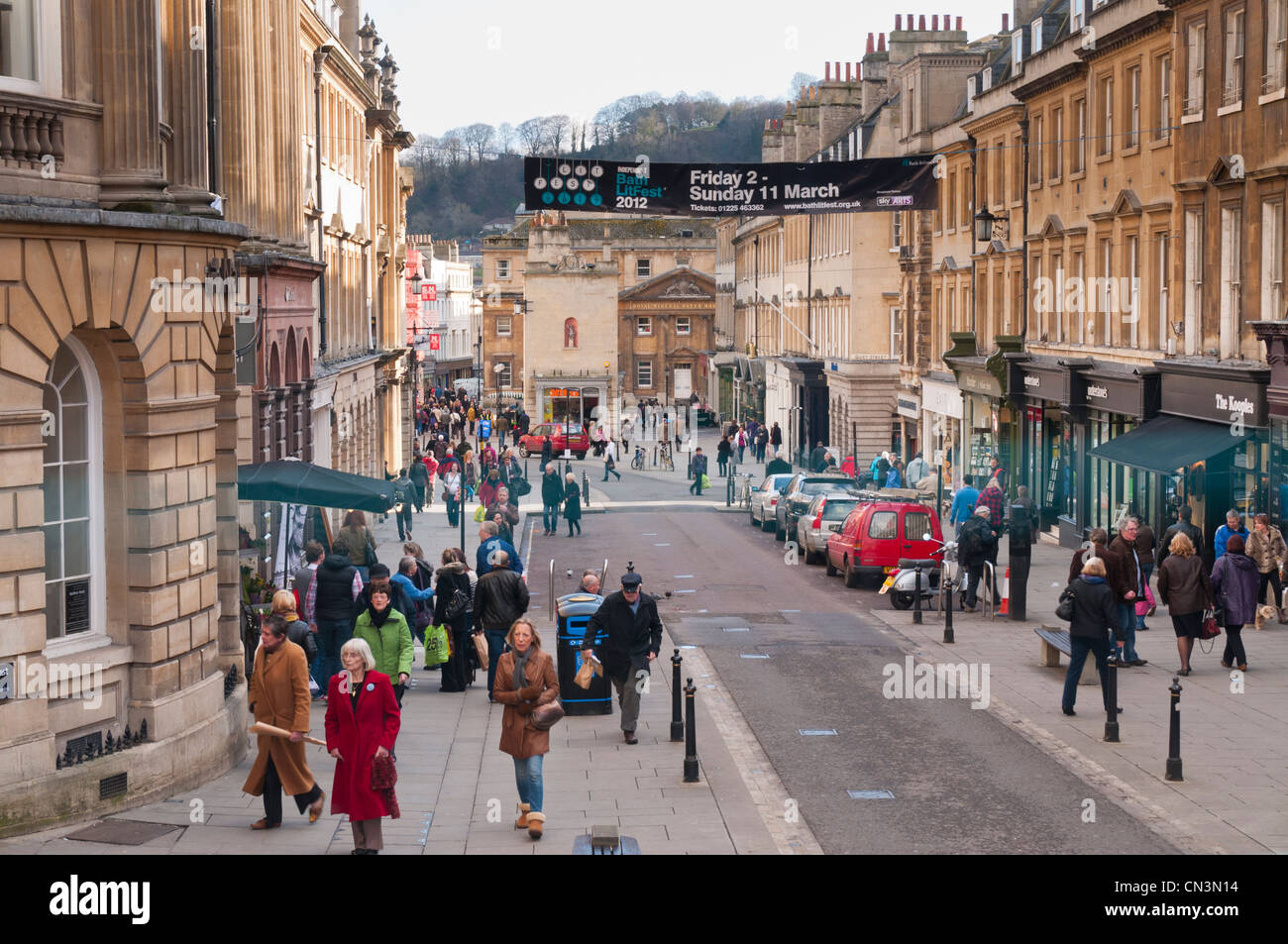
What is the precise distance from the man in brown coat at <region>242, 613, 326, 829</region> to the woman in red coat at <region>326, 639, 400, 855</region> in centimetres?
121

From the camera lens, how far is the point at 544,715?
12156 millimetres

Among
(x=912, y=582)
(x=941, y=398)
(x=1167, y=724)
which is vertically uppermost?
(x=941, y=398)

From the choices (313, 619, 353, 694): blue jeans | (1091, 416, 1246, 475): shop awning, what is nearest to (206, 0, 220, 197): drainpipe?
(313, 619, 353, 694): blue jeans

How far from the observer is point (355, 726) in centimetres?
1088

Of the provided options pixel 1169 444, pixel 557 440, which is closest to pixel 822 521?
pixel 1169 444

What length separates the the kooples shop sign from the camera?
2445cm

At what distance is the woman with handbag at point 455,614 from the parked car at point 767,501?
70.4ft

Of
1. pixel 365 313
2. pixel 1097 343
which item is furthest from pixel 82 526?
pixel 365 313

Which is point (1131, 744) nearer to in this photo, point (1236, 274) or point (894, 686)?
point (894, 686)

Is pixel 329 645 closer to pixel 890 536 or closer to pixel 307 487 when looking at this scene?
pixel 307 487

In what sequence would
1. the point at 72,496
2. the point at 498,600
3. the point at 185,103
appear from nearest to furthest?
the point at 72,496, the point at 185,103, the point at 498,600

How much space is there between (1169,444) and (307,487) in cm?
1481

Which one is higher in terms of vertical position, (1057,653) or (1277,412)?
(1277,412)

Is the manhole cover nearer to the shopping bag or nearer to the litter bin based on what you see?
the litter bin
